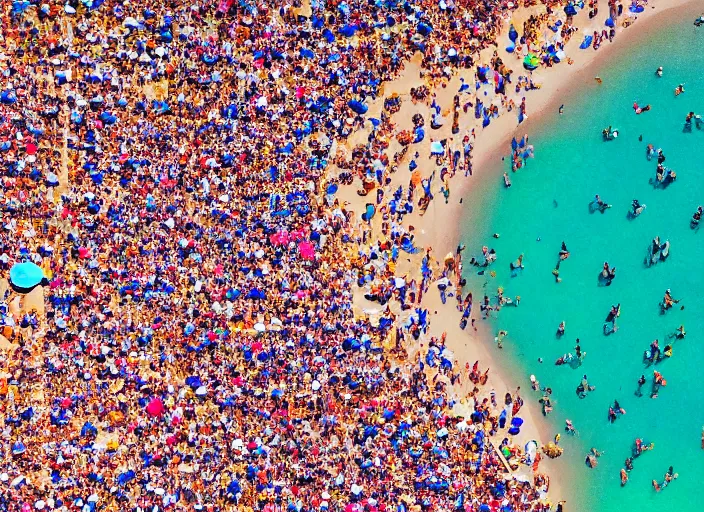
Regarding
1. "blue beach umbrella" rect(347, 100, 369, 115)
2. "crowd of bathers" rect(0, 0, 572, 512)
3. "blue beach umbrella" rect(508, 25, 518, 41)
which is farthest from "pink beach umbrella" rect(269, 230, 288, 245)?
"blue beach umbrella" rect(508, 25, 518, 41)

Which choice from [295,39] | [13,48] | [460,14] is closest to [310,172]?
[295,39]

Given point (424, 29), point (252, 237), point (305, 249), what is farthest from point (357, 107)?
point (252, 237)

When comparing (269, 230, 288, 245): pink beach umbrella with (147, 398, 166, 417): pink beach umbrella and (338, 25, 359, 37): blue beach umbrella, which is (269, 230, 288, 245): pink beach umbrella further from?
(338, 25, 359, 37): blue beach umbrella

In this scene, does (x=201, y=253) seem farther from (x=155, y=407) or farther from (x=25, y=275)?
(x=25, y=275)

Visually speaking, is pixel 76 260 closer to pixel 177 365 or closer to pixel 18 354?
pixel 18 354

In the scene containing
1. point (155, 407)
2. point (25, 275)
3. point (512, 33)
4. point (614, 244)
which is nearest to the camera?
point (25, 275)
